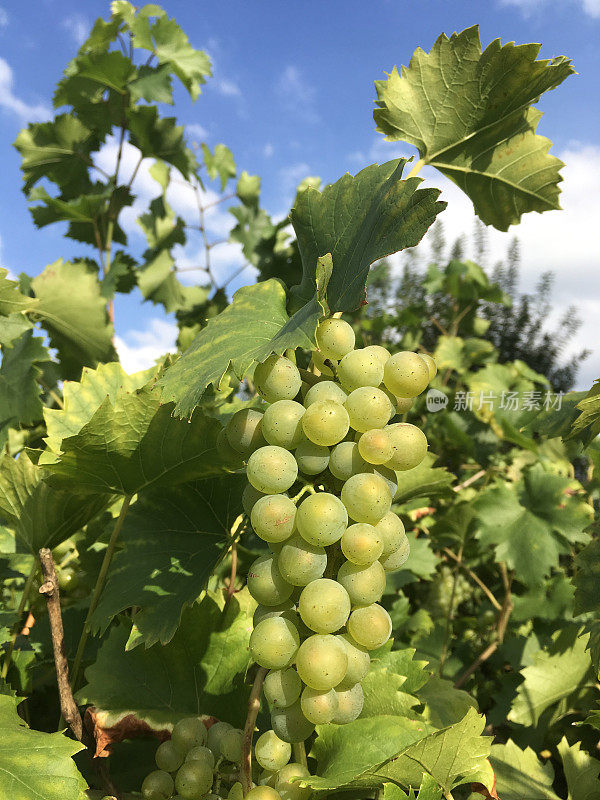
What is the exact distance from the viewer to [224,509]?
24.5 inches

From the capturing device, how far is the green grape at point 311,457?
470 millimetres

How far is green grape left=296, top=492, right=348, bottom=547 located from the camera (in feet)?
1.40

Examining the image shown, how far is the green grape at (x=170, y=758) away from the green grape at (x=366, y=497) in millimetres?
245

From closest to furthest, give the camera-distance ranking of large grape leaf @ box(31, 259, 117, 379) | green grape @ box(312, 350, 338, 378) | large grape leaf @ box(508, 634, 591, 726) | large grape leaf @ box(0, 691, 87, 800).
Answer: large grape leaf @ box(0, 691, 87, 800), green grape @ box(312, 350, 338, 378), large grape leaf @ box(508, 634, 591, 726), large grape leaf @ box(31, 259, 117, 379)

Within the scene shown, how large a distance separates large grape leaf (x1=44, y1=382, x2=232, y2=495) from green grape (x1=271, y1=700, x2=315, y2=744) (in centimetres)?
22

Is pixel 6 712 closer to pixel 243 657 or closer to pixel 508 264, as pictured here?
pixel 243 657

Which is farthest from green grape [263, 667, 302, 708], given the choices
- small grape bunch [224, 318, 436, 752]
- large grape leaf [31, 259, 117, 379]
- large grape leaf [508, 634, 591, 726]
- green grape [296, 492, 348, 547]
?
large grape leaf [31, 259, 117, 379]

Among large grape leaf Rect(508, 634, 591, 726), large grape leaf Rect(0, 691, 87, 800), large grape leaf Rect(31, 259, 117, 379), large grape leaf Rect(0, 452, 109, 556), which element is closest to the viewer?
large grape leaf Rect(0, 691, 87, 800)

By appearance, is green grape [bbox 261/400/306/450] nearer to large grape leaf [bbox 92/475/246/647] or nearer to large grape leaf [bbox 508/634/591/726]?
large grape leaf [bbox 92/475/246/647]

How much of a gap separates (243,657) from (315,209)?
0.44 metres

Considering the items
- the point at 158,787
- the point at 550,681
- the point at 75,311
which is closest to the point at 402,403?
the point at 158,787

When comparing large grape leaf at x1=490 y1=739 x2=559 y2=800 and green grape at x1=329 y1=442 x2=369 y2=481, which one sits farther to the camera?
large grape leaf at x1=490 y1=739 x2=559 y2=800

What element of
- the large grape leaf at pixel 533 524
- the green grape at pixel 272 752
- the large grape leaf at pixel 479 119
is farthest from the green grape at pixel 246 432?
the large grape leaf at pixel 533 524

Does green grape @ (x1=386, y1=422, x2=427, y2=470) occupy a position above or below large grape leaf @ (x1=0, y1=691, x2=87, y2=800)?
above
